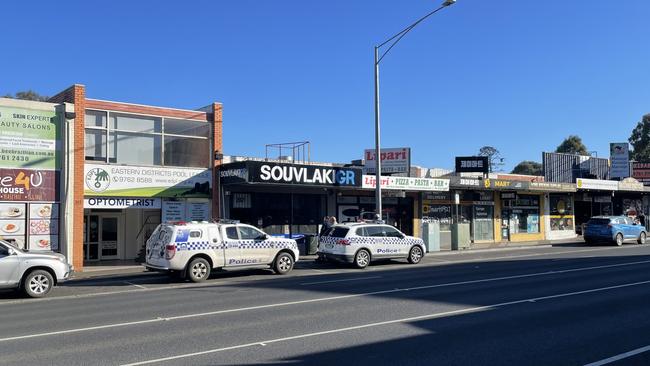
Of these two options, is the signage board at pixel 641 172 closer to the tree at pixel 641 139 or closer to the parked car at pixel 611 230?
the parked car at pixel 611 230

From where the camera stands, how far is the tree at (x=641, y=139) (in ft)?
225

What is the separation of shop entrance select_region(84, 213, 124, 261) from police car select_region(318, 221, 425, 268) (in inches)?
338

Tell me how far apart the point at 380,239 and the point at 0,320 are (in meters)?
12.6

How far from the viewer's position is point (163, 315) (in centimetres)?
1007

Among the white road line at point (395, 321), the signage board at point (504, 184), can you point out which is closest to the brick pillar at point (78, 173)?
the white road line at point (395, 321)

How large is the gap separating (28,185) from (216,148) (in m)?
6.84

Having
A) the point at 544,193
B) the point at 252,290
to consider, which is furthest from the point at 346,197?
the point at 544,193

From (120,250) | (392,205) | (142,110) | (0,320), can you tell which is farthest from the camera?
(392,205)

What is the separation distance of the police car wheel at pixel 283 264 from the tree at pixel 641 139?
63.9m

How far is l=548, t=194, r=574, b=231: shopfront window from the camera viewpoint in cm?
3666

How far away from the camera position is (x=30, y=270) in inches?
529

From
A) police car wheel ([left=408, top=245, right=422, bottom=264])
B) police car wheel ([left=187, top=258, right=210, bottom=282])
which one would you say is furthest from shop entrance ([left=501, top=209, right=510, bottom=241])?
police car wheel ([left=187, top=258, right=210, bottom=282])

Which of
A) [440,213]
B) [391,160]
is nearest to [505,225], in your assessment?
[440,213]

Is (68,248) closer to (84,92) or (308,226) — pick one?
(84,92)
